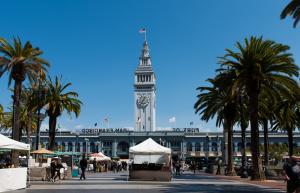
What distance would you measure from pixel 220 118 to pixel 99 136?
103910 mm

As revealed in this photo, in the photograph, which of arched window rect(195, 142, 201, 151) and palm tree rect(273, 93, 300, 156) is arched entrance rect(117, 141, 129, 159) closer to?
arched window rect(195, 142, 201, 151)

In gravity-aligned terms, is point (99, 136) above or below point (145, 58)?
below

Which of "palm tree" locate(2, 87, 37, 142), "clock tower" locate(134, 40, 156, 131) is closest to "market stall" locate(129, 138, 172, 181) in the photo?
"palm tree" locate(2, 87, 37, 142)

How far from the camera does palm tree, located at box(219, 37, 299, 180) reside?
113 feet

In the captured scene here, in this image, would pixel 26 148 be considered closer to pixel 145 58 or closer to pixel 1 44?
pixel 1 44

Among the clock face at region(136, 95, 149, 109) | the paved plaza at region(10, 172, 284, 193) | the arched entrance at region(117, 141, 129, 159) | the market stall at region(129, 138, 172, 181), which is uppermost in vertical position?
the clock face at region(136, 95, 149, 109)

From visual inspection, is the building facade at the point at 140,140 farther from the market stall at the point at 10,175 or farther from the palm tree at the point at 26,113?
the market stall at the point at 10,175

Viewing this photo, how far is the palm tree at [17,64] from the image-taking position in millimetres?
37312

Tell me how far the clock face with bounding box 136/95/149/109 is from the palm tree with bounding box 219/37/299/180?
126 m

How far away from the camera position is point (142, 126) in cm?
15912

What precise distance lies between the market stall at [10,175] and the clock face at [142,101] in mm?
A: 137321

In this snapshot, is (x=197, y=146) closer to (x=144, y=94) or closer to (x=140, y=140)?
(x=140, y=140)

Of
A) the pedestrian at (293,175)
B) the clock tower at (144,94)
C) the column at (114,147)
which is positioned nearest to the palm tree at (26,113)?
the pedestrian at (293,175)

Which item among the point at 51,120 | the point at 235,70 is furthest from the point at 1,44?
the point at 235,70
